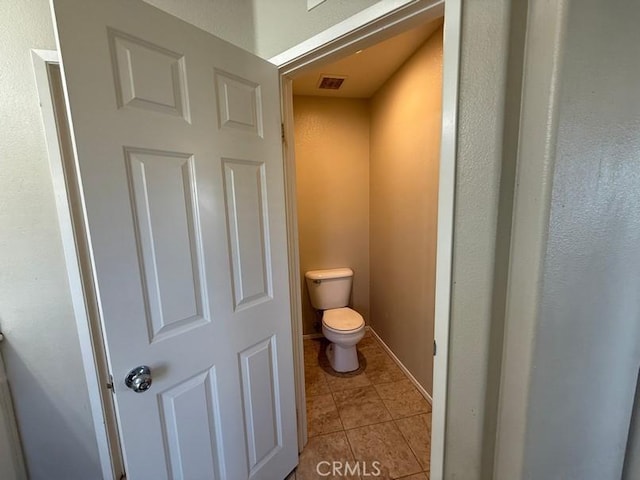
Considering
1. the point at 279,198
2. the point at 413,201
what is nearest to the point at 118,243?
the point at 279,198

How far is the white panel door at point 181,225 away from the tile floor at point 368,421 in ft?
1.55

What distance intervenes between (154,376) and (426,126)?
183 centimetres

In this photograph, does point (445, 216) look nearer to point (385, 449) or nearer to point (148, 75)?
point (148, 75)

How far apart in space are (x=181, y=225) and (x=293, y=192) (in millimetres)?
554

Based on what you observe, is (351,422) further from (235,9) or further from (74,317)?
(235,9)

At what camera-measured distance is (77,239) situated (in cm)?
102

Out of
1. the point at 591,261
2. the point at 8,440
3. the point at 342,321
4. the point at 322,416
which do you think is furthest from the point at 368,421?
the point at 8,440

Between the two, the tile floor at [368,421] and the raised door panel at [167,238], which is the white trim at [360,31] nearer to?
the raised door panel at [167,238]

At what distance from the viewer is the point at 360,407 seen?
176cm

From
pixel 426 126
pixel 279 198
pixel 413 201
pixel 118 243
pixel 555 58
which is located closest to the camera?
pixel 555 58

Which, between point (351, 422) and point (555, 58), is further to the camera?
point (351, 422)

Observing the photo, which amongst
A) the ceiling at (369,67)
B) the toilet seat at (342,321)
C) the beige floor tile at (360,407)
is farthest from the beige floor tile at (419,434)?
the ceiling at (369,67)

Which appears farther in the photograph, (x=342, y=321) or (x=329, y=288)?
(x=329, y=288)

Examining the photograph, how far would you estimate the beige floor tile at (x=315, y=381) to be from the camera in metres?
1.92
